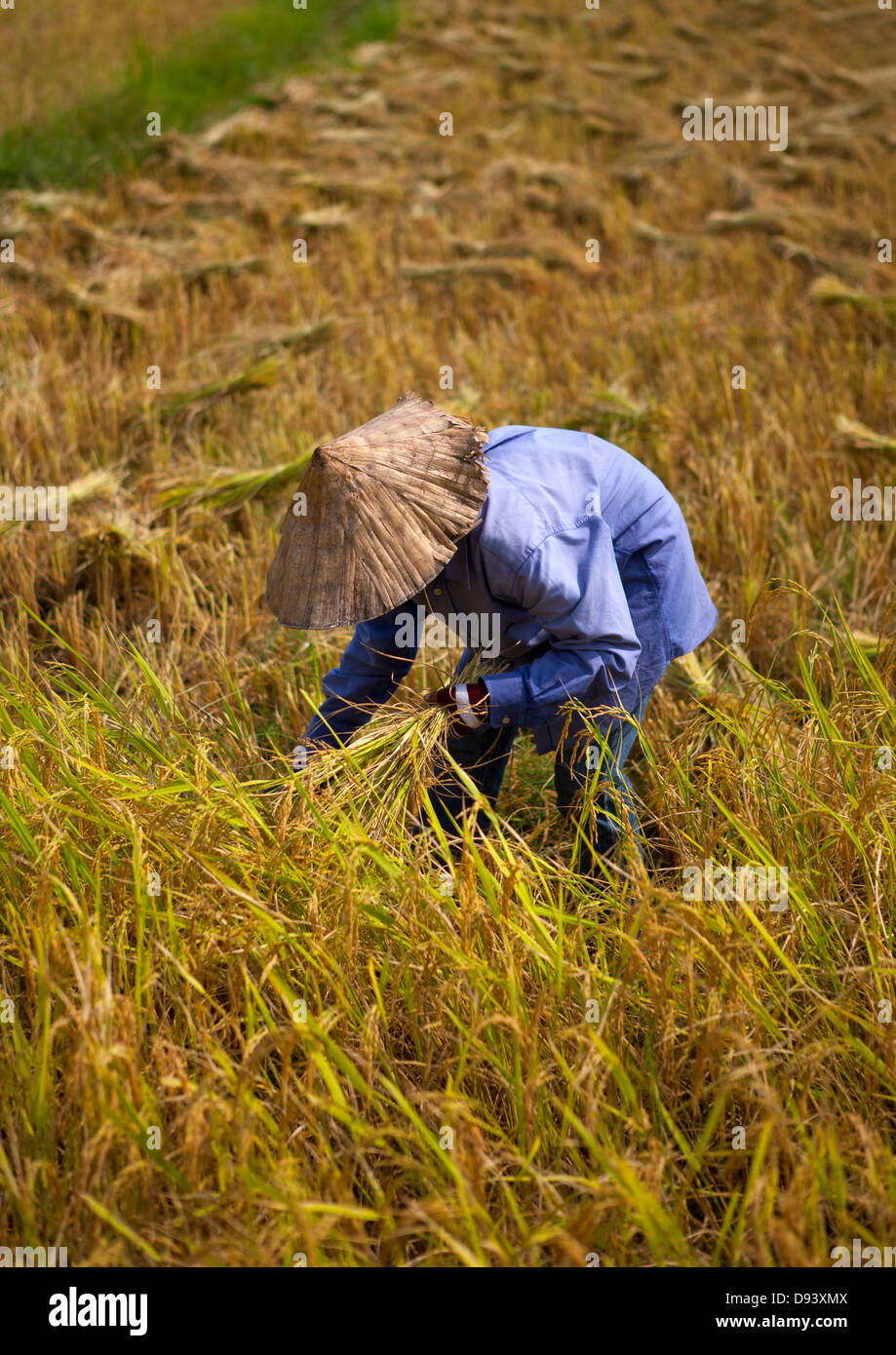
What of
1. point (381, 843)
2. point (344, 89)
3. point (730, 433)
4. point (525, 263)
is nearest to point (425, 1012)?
point (381, 843)

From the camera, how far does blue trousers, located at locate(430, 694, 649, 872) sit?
1739 millimetres

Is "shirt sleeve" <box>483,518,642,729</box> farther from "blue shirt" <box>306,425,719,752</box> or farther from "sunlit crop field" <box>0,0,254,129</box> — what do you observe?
"sunlit crop field" <box>0,0,254,129</box>

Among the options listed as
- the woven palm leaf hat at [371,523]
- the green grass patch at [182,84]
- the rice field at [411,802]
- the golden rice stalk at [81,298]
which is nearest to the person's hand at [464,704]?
the rice field at [411,802]

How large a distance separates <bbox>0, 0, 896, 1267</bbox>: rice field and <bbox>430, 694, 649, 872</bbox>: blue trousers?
7 centimetres

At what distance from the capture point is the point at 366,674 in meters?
1.91

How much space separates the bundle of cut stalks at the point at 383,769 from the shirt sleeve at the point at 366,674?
150 mm

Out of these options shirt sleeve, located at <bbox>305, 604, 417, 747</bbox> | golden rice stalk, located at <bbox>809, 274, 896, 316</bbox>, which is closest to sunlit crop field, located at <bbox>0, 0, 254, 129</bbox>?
golden rice stalk, located at <bbox>809, 274, 896, 316</bbox>

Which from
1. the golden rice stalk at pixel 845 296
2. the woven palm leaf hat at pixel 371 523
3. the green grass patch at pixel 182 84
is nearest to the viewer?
the woven palm leaf hat at pixel 371 523

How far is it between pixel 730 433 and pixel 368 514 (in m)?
2.37

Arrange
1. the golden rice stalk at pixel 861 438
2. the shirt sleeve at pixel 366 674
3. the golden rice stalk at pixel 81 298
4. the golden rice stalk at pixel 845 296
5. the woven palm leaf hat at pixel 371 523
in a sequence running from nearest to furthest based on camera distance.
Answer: the woven palm leaf hat at pixel 371 523
the shirt sleeve at pixel 366 674
the golden rice stalk at pixel 861 438
the golden rice stalk at pixel 845 296
the golden rice stalk at pixel 81 298

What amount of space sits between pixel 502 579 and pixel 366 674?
35 cm

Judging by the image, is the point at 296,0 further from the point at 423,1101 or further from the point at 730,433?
the point at 423,1101

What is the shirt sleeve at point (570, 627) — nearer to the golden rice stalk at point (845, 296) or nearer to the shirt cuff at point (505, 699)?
the shirt cuff at point (505, 699)

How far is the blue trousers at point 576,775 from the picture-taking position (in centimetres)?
174
